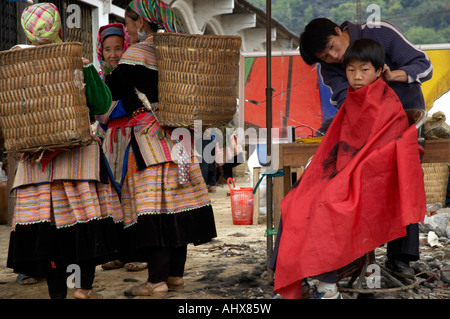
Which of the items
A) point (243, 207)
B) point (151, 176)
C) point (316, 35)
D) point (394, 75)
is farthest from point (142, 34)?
point (243, 207)

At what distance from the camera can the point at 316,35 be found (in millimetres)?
3525

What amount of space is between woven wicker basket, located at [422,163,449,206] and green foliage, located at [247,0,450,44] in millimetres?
3271

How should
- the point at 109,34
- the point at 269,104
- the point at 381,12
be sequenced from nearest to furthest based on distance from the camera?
the point at 269,104 < the point at 109,34 < the point at 381,12

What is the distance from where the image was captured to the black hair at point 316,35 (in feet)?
11.5

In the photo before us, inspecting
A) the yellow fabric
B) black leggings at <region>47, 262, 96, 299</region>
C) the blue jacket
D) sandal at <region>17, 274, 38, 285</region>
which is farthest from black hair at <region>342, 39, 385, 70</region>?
the yellow fabric

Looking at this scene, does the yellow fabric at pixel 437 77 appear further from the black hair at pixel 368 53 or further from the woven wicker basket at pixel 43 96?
the woven wicker basket at pixel 43 96

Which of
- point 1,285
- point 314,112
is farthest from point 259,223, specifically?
point 1,285

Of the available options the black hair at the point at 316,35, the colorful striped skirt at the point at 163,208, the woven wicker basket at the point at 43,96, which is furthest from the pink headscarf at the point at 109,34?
the black hair at the point at 316,35

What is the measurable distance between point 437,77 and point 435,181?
1.71 m

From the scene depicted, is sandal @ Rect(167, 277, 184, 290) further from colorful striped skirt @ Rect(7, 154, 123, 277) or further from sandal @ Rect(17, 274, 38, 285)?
sandal @ Rect(17, 274, 38, 285)

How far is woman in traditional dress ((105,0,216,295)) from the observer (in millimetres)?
3535

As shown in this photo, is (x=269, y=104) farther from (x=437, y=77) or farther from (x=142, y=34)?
(x=437, y=77)

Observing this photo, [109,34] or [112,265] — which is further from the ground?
[109,34]

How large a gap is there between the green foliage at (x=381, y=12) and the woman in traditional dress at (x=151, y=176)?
104 centimetres
